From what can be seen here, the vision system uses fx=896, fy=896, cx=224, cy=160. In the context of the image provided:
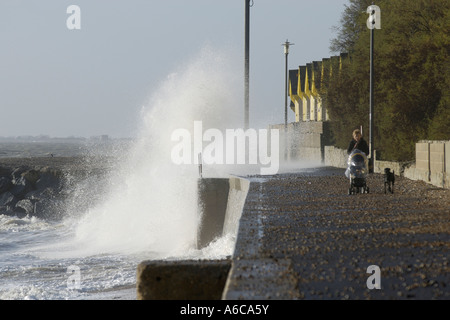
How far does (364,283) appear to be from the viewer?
7406 mm

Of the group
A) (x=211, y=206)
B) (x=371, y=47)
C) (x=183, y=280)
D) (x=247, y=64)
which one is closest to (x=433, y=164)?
(x=211, y=206)

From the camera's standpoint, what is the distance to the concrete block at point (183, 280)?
8.10 m

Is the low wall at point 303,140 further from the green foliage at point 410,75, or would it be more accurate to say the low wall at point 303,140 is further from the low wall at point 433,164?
the low wall at point 433,164

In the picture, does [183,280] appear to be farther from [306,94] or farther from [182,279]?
[306,94]

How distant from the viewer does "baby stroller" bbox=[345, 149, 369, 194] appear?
18.3 metres

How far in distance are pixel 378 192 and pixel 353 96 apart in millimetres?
20889

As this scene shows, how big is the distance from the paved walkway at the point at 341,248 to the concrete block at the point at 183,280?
23 cm

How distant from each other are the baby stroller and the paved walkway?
40.8 inches

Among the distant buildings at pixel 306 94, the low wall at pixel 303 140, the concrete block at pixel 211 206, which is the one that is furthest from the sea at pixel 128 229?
the distant buildings at pixel 306 94

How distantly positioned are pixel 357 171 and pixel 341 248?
8900mm

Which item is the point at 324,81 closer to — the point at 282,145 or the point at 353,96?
the point at 353,96

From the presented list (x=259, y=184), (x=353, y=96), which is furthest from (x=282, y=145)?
(x=259, y=184)

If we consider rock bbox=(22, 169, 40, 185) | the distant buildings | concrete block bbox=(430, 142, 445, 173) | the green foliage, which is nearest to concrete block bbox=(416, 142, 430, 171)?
concrete block bbox=(430, 142, 445, 173)

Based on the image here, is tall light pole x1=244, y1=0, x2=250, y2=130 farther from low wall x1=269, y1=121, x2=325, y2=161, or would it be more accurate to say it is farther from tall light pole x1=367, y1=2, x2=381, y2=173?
low wall x1=269, y1=121, x2=325, y2=161
